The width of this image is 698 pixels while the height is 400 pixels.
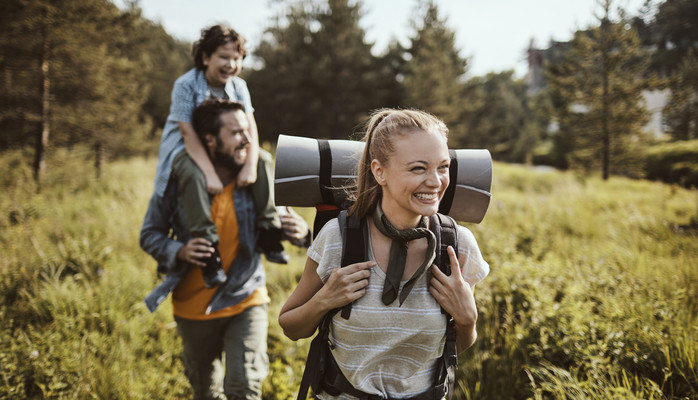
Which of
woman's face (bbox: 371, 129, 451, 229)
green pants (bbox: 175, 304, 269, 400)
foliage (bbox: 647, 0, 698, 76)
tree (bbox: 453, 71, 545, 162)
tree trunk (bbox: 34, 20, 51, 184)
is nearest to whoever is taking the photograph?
woman's face (bbox: 371, 129, 451, 229)

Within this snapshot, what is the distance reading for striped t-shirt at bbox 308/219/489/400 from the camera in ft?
4.72

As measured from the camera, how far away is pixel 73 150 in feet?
39.6

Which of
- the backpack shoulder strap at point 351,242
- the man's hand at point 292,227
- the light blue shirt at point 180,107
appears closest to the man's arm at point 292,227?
the man's hand at point 292,227

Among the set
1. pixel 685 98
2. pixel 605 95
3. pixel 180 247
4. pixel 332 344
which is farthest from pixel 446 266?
pixel 605 95

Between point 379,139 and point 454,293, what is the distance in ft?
2.14

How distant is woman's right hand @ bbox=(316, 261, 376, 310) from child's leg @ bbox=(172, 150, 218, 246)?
1200 millimetres

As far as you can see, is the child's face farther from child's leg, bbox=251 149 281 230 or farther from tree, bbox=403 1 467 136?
tree, bbox=403 1 467 136

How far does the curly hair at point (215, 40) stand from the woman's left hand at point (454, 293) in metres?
2.06

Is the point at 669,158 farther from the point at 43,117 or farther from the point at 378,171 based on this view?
the point at 43,117

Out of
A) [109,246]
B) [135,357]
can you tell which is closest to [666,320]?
[135,357]

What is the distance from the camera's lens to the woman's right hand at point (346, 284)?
1400mm

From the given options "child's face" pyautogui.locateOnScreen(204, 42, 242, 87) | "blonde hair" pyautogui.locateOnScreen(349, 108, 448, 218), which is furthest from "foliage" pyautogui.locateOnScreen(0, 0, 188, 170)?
"blonde hair" pyautogui.locateOnScreen(349, 108, 448, 218)

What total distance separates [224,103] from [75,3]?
1077cm

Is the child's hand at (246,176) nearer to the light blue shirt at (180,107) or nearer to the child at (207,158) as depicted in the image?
the child at (207,158)
